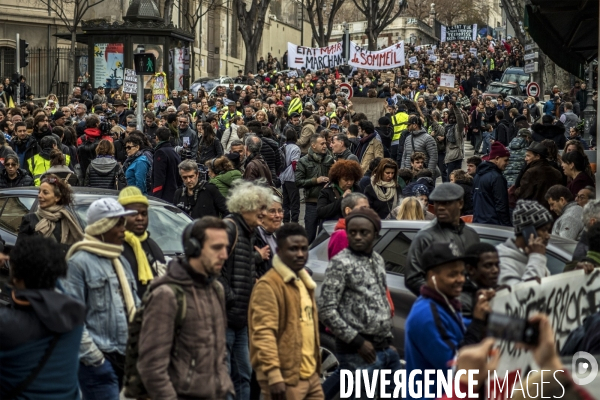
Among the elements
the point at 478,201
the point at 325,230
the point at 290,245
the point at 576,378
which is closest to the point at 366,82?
the point at 478,201

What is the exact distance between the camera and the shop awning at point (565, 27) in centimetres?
1258

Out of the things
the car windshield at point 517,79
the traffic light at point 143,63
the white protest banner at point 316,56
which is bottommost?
the traffic light at point 143,63

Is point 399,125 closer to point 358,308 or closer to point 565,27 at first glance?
point 565,27

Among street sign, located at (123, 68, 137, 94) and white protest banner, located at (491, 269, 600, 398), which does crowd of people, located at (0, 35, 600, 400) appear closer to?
white protest banner, located at (491, 269, 600, 398)

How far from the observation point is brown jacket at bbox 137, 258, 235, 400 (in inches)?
209

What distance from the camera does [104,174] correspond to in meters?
13.8

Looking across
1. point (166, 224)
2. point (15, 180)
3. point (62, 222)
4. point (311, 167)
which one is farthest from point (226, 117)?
point (62, 222)

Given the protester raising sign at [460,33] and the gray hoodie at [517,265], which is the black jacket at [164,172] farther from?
the protester raising sign at [460,33]

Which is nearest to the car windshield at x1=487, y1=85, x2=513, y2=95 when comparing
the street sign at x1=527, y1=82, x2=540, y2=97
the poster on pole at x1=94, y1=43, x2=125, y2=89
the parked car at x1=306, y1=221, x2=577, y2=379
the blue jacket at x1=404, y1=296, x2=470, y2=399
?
the street sign at x1=527, y1=82, x2=540, y2=97

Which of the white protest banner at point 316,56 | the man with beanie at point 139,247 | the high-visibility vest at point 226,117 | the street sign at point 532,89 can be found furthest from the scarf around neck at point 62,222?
the white protest banner at point 316,56

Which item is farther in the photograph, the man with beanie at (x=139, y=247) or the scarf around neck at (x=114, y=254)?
Result: the man with beanie at (x=139, y=247)

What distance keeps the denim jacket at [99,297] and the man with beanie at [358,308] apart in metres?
1.20

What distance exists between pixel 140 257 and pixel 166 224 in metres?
3.62

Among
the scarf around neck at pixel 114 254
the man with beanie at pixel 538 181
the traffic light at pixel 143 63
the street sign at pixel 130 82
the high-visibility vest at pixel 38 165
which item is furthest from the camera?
the street sign at pixel 130 82
